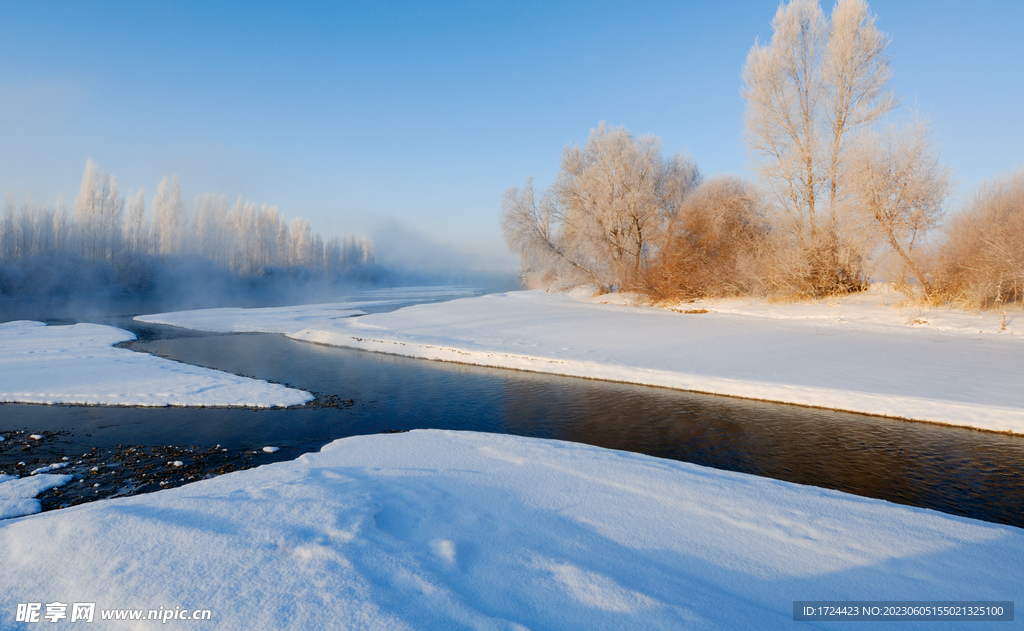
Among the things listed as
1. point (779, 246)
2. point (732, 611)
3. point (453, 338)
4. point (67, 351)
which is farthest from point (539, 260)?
point (732, 611)

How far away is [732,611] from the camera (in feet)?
9.48

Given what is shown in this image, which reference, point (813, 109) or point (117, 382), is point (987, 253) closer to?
point (813, 109)

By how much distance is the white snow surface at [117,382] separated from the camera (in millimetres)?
9859

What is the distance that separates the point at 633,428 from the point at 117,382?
11.4 metres

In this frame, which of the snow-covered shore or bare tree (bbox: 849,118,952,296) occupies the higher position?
bare tree (bbox: 849,118,952,296)

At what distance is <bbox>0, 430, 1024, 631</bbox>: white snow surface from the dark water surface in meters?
1.66

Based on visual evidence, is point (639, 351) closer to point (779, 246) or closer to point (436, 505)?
point (436, 505)

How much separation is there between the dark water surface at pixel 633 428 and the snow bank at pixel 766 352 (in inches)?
20.1

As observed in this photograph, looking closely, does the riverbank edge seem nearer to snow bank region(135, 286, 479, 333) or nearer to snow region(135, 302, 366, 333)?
snow bank region(135, 286, 479, 333)

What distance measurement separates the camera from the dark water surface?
608 cm
